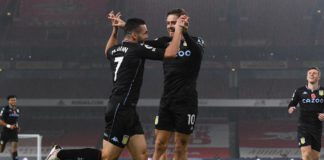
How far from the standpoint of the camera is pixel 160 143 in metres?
6.24

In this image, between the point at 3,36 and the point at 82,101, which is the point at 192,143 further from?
the point at 3,36

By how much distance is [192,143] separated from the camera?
28.2 metres

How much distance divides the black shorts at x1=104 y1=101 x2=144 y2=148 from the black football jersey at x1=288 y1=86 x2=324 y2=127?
176 inches

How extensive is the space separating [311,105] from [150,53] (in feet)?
14.8

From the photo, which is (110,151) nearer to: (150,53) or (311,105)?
(150,53)

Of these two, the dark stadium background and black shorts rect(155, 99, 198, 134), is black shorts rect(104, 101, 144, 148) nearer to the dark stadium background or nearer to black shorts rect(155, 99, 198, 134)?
black shorts rect(155, 99, 198, 134)

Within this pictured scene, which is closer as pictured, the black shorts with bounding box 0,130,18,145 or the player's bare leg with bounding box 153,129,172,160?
the player's bare leg with bounding box 153,129,172,160

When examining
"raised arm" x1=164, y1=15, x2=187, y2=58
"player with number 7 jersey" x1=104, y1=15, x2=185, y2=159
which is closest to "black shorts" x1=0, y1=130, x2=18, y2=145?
"player with number 7 jersey" x1=104, y1=15, x2=185, y2=159

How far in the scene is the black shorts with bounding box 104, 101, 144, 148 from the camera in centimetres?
522

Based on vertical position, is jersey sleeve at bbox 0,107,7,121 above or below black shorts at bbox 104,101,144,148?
below

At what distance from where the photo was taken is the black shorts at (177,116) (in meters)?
6.20

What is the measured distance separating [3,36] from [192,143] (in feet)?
39.6

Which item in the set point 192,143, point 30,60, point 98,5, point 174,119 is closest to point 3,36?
point 30,60

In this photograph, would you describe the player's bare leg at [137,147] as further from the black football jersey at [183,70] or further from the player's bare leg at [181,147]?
the black football jersey at [183,70]
